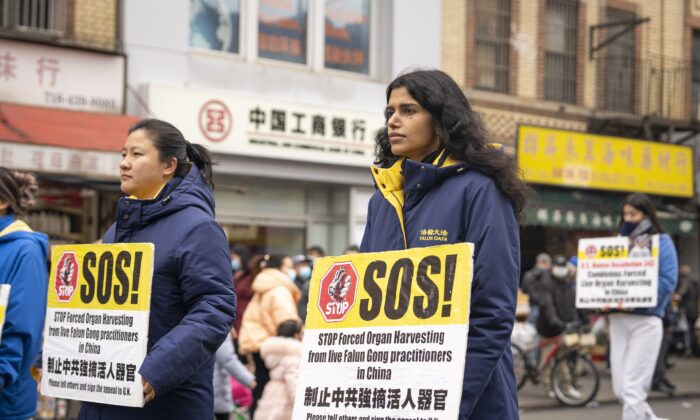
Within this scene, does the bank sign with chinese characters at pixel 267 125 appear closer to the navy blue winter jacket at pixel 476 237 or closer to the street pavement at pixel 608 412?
the street pavement at pixel 608 412

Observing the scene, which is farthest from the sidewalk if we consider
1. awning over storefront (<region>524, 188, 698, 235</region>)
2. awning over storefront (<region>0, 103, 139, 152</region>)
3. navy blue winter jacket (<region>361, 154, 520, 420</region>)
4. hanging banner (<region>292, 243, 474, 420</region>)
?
hanging banner (<region>292, 243, 474, 420</region>)

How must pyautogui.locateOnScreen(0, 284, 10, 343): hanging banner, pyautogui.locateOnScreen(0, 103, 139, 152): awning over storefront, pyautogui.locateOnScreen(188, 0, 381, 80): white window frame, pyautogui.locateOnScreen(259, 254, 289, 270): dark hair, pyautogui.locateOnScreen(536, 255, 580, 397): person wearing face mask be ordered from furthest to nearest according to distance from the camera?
1. pyautogui.locateOnScreen(188, 0, 381, 80): white window frame
2. pyautogui.locateOnScreen(536, 255, 580, 397): person wearing face mask
3. pyautogui.locateOnScreen(0, 103, 139, 152): awning over storefront
4. pyautogui.locateOnScreen(259, 254, 289, 270): dark hair
5. pyautogui.locateOnScreen(0, 284, 10, 343): hanging banner

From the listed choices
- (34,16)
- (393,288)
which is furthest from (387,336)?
(34,16)

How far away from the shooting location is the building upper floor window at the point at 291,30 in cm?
1803

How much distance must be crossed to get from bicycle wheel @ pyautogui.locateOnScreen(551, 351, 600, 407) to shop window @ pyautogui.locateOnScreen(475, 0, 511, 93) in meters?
7.99

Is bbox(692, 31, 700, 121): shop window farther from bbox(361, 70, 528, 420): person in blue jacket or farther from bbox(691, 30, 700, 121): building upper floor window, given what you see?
bbox(361, 70, 528, 420): person in blue jacket

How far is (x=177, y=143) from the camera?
461 cm

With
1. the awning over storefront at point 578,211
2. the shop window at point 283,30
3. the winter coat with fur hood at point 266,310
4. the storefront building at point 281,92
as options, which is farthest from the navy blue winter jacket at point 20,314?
the awning over storefront at point 578,211

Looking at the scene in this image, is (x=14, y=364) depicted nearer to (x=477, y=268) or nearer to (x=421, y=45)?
(x=477, y=268)

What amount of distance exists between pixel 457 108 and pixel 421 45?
54.2 feet

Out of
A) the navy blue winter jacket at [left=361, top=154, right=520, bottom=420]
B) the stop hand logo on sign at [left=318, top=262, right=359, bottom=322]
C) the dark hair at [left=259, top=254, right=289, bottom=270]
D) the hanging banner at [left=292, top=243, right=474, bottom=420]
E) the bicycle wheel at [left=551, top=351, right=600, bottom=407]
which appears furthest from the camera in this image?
the bicycle wheel at [left=551, top=351, right=600, bottom=407]

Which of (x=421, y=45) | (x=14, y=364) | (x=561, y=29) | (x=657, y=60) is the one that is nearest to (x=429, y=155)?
(x=14, y=364)

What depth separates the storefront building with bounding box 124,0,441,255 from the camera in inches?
667

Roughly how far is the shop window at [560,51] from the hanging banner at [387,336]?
769 inches
